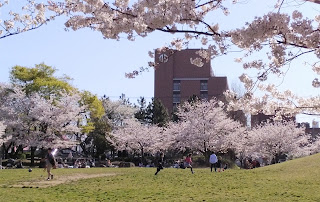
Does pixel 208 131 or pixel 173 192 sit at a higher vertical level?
pixel 208 131

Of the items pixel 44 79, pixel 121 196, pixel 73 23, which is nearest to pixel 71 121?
pixel 44 79

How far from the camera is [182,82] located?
70.4 metres

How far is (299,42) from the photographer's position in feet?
17.0

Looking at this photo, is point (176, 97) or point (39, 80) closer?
point (39, 80)

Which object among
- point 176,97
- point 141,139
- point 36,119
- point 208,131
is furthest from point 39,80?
point 176,97

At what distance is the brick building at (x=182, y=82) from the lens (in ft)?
227

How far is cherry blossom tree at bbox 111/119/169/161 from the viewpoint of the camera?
4731 centimetres

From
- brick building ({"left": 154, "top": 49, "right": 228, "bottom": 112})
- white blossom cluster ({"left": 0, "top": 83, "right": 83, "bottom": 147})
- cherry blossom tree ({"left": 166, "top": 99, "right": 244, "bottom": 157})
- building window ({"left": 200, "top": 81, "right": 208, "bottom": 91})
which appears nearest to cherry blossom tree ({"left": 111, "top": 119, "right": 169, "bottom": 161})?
cherry blossom tree ({"left": 166, "top": 99, "right": 244, "bottom": 157})

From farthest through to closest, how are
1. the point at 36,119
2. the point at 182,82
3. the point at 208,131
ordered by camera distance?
the point at 182,82 → the point at 36,119 → the point at 208,131

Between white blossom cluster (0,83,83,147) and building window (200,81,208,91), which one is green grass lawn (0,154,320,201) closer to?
A: white blossom cluster (0,83,83,147)

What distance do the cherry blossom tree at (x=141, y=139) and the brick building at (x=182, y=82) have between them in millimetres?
20729

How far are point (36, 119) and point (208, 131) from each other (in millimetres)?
16808

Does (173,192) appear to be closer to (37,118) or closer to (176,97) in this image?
(37,118)

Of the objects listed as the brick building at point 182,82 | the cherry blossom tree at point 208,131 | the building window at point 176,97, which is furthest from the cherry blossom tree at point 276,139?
the building window at point 176,97
